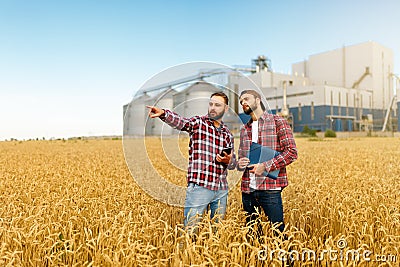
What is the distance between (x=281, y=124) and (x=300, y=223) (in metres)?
1.51

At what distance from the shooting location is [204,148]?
382 centimetres

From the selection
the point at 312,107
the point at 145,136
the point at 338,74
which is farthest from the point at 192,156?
the point at 338,74

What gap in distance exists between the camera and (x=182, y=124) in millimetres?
3803

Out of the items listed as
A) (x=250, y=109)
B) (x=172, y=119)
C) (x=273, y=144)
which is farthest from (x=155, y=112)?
(x=273, y=144)

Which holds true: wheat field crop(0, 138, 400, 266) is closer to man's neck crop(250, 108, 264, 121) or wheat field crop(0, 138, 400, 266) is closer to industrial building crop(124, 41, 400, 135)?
man's neck crop(250, 108, 264, 121)

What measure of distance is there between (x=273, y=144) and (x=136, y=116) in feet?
5.10

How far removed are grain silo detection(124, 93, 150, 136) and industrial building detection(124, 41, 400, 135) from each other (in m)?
39.6

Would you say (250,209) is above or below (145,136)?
below

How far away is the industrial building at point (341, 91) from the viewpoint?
153 ft

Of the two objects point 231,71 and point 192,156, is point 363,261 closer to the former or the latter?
point 192,156

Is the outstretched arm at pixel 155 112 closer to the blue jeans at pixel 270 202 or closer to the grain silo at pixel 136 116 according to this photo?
the grain silo at pixel 136 116

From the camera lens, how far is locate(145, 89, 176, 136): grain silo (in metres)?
4.07

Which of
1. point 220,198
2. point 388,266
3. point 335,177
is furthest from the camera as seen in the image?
point 335,177

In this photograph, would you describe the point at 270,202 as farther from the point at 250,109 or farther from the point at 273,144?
the point at 250,109
